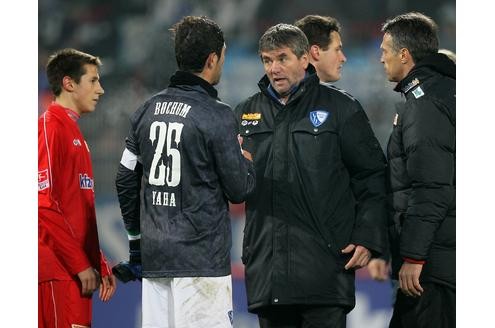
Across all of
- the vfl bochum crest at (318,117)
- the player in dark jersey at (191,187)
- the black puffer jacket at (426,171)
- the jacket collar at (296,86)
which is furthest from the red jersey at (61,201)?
the black puffer jacket at (426,171)

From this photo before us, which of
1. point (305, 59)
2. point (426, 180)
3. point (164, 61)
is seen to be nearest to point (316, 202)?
point (426, 180)

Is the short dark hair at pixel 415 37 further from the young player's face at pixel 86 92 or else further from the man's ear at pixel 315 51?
the young player's face at pixel 86 92

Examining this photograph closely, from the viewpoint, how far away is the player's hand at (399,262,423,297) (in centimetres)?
291

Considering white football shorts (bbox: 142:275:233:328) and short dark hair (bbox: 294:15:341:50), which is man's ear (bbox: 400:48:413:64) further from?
white football shorts (bbox: 142:275:233:328)

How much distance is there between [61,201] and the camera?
10.4ft

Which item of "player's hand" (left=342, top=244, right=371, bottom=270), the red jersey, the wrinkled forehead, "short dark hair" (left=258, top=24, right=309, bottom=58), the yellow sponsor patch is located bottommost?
"player's hand" (left=342, top=244, right=371, bottom=270)

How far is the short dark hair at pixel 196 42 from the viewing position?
9.00 ft

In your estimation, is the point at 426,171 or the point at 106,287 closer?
the point at 426,171

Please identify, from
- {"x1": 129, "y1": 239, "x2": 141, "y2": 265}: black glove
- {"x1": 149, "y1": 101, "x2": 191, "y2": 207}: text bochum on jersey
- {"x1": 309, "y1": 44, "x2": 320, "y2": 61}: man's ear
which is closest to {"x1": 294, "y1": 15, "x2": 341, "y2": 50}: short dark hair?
{"x1": 309, "y1": 44, "x2": 320, "y2": 61}: man's ear

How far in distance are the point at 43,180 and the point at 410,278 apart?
1312 millimetres

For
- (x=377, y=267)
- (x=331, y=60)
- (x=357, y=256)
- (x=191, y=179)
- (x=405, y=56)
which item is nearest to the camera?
(x=191, y=179)

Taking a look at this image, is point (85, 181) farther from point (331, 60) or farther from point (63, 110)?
point (331, 60)

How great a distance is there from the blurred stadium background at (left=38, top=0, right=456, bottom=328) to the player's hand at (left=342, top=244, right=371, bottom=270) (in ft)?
4.62
